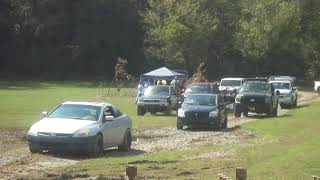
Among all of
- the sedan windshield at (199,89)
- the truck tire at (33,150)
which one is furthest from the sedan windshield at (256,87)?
the truck tire at (33,150)

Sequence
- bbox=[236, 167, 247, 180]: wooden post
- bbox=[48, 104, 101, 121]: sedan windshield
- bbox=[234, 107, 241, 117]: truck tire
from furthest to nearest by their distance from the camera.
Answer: bbox=[234, 107, 241, 117]: truck tire → bbox=[48, 104, 101, 121]: sedan windshield → bbox=[236, 167, 247, 180]: wooden post

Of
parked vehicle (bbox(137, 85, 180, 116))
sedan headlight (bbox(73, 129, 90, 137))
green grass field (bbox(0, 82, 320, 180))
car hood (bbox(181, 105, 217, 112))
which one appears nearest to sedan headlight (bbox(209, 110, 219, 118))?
car hood (bbox(181, 105, 217, 112))

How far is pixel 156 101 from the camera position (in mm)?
39281

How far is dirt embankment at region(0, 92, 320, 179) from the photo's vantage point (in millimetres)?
16000

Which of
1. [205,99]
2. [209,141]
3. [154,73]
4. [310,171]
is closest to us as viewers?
[310,171]

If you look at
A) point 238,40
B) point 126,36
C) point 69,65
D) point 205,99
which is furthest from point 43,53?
point 205,99

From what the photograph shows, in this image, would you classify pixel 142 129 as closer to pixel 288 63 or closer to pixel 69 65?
pixel 288 63

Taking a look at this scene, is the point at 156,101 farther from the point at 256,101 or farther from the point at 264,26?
the point at 264,26

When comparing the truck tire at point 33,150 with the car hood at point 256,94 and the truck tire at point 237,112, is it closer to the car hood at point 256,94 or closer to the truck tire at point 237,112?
the truck tire at point 237,112

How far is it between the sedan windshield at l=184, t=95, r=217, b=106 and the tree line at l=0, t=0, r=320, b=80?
47.1m

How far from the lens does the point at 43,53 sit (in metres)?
95.6

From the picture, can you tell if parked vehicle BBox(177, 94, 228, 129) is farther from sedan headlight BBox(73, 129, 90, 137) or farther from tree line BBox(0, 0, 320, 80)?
tree line BBox(0, 0, 320, 80)

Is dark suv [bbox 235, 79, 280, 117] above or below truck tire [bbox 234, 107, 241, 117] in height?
above

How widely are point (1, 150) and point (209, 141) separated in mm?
7485
